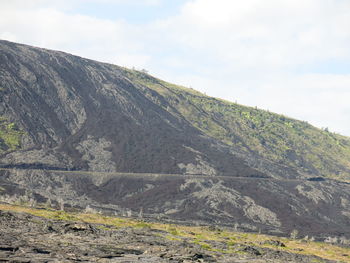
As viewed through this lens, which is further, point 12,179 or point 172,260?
point 12,179

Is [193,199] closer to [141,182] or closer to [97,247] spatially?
[141,182]

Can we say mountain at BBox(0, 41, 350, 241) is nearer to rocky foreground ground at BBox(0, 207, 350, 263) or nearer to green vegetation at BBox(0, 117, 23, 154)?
green vegetation at BBox(0, 117, 23, 154)

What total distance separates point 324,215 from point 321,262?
93695mm

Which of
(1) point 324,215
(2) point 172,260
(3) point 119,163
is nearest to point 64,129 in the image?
(3) point 119,163

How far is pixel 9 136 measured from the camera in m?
177

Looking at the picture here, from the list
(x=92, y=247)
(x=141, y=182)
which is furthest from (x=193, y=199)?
(x=92, y=247)

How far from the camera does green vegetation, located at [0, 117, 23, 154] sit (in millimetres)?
170375

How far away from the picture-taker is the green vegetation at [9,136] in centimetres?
17038

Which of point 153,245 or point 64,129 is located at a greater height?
point 64,129

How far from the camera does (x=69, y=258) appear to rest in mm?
45406

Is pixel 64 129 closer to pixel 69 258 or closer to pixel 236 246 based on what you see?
pixel 236 246

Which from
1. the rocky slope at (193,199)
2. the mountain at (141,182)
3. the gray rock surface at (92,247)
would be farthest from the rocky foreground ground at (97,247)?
the rocky slope at (193,199)

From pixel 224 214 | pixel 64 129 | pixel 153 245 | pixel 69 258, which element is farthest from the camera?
pixel 64 129

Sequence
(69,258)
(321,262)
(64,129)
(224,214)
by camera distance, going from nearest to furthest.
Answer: (69,258), (321,262), (224,214), (64,129)
